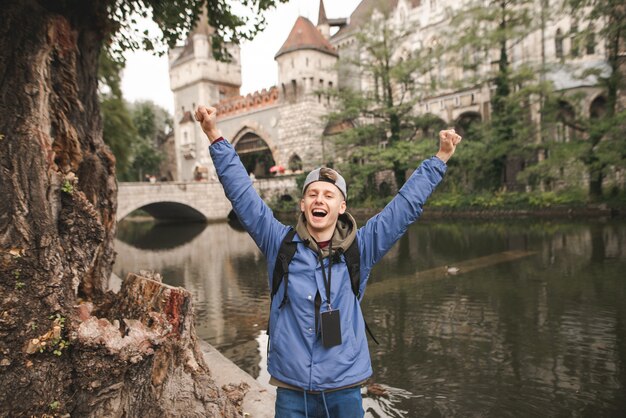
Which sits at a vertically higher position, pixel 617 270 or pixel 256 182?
pixel 256 182

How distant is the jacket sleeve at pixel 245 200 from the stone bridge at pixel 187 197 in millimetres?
23051

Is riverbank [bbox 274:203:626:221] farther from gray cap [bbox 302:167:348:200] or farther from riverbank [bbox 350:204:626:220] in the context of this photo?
gray cap [bbox 302:167:348:200]

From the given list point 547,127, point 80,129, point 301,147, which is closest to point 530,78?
point 547,127

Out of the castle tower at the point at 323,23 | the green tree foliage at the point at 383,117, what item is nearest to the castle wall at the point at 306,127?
the green tree foliage at the point at 383,117

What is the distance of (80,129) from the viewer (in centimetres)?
369

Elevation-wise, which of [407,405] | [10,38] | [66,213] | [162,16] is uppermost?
[162,16]

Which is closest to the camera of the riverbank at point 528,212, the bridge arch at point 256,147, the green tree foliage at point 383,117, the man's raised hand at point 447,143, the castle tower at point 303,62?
the man's raised hand at point 447,143

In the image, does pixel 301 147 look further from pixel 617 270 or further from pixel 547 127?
pixel 617 270

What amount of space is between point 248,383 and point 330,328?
203 cm

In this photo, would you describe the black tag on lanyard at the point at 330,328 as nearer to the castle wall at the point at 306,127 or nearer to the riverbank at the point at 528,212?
the riverbank at the point at 528,212

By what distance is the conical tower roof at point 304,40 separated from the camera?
32375mm

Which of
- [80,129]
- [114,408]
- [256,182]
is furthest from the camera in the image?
[256,182]

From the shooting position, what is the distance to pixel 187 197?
91.4ft

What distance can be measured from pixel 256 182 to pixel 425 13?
1525 centimetres
